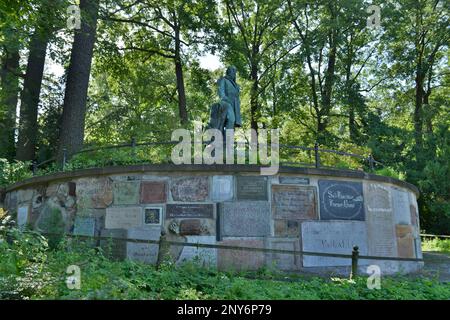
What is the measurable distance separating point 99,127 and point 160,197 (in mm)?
12102

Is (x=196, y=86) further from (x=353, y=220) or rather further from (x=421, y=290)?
(x=421, y=290)

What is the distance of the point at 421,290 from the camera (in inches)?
275

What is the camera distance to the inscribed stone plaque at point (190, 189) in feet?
29.9

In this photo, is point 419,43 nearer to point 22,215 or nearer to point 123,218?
point 123,218

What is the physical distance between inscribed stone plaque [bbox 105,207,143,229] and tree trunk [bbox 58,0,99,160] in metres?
4.79

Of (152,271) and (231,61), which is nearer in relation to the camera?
(152,271)

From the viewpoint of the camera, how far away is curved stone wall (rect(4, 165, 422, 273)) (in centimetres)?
895

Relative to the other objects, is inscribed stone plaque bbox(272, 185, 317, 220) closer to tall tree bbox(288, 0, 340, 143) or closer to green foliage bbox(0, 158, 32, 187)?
green foliage bbox(0, 158, 32, 187)

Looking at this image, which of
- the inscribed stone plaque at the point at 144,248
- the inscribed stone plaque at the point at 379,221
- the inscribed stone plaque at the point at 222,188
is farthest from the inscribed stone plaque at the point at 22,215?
the inscribed stone plaque at the point at 379,221

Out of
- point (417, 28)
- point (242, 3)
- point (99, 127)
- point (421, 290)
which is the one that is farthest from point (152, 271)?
point (417, 28)

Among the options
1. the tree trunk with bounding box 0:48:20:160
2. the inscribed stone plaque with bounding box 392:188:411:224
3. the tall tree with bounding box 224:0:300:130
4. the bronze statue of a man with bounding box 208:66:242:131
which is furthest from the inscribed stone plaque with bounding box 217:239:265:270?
the tall tree with bounding box 224:0:300:130

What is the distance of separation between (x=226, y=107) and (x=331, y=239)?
3833 millimetres

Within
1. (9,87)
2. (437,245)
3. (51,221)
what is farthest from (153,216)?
(437,245)

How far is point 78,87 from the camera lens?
1447 cm
